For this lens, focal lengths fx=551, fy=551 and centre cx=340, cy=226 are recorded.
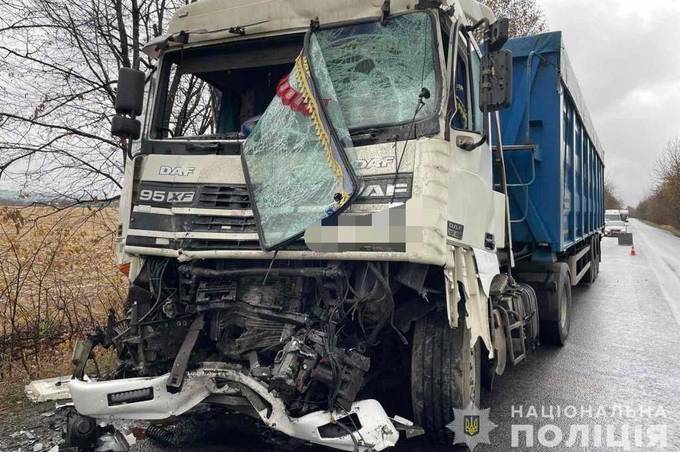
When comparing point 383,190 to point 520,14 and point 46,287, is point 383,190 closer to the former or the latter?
point 46,287

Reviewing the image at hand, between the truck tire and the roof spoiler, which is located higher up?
the roof spoiler

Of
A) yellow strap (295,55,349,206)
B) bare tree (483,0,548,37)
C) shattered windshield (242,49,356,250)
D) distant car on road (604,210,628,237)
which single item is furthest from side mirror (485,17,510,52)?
distant car on road (604,210,628,237)

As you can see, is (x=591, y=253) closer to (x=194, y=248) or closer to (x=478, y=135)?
(x=478, y=135)

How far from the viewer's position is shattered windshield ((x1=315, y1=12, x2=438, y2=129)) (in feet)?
11.3

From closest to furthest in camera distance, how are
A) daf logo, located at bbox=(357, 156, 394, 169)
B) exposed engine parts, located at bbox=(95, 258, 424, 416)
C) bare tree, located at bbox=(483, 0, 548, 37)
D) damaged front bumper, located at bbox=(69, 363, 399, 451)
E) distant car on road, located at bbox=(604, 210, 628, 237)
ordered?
1. damaged front bumper, located at bbox=(69, 363, 399, 451)
2. exposed engine parts, located at bbox=(95, 258, 424, 416)
3. daf logo, located at bbox=(357, 156, 394, 169)
4. bare tree, located at bbox=(483, 0, 548, 37)
5. distant car on road, located at bbox=(604, 210, 628, 237)

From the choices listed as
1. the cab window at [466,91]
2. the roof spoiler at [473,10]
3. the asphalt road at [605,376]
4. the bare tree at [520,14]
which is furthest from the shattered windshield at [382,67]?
the bare tree at [520,14]

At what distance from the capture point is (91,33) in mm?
7352

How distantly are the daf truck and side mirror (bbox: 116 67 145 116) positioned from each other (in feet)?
0.05

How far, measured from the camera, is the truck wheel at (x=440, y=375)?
345cm

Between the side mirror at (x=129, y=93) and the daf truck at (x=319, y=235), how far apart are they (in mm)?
14

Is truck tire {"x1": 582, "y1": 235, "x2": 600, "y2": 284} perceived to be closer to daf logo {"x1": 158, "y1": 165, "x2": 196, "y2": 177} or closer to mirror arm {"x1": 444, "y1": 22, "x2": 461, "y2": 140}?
mirror arm {"x1": 444, "y1": 22, "x2": 461, "y2": 140}

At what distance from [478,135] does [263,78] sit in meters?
1.74

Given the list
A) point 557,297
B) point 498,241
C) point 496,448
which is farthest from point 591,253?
point 496,448

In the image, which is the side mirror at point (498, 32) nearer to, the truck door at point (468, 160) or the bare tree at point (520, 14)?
the truck door at point (468, 160)
